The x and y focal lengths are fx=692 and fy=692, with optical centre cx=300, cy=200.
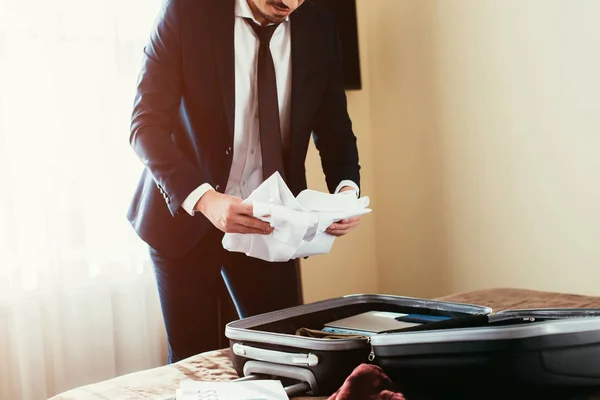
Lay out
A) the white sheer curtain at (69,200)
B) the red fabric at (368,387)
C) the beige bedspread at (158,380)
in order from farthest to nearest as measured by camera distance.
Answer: the white sheer curtain at (69,200) → the beige bedspread at (158,380) → the red fabric at (368,387)

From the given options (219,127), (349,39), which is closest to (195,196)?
(219,127)

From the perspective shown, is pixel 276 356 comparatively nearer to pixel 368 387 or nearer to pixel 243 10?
pixel 368 387

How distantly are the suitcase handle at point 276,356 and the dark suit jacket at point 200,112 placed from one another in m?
0.52

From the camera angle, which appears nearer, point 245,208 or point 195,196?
point 245,208

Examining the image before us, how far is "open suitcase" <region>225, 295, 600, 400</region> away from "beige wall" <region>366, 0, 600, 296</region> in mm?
1507

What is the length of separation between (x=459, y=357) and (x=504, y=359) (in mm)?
58

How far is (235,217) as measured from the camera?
4.73ft

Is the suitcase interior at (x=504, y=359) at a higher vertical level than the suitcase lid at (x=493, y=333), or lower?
lower

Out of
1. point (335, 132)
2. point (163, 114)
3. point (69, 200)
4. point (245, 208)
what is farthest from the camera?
point (69, 200)

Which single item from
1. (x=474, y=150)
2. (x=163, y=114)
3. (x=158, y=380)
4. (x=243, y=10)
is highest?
(x=243, y=10)

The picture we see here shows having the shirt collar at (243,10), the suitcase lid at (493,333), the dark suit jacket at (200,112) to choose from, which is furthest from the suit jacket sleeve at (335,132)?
the suitcase lid at (493,333)

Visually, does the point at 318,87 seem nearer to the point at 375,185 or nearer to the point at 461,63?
the point at 461,63

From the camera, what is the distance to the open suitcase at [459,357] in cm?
90

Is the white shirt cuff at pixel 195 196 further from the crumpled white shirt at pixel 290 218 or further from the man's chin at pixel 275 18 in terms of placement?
the man's chin at pixel 275 18
